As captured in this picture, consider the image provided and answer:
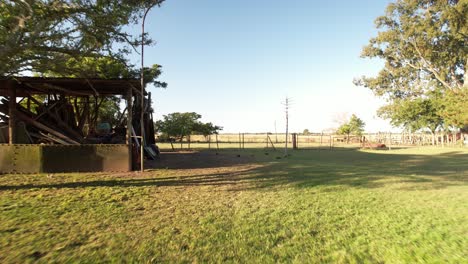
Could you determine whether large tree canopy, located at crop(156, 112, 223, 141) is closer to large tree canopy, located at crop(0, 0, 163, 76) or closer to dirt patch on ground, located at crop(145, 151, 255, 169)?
dirt patch on ground, located at crop(145, 151, 255, 169)

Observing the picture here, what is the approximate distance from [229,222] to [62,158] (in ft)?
27.7

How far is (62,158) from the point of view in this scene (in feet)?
34.2

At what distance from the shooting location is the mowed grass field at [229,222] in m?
3.44

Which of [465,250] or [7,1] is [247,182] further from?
[7,1]

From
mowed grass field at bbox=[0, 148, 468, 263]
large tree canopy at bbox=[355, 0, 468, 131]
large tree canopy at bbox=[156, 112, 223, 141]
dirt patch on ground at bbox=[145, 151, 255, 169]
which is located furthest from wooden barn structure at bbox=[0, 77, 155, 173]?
large tree canopy at bbox=[355, 0, 468, 131]

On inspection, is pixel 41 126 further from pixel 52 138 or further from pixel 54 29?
pixel 54 29

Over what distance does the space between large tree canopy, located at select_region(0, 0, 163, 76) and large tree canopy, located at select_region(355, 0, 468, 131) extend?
1332 inches

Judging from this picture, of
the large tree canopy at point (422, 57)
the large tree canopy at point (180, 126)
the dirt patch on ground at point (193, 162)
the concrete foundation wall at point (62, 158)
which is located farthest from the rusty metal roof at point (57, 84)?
the large tree canopy at point (422, 57)

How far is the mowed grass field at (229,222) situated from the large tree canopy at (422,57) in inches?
1226

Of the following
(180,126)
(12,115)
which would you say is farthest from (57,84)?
(180,126)

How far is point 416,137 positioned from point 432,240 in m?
46.9

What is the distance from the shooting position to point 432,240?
3.97 metres

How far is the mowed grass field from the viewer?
344cm

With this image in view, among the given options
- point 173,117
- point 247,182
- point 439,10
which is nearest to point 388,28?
point 439,10
